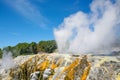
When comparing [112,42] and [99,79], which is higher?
[112,42]

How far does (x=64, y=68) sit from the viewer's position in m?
39.3

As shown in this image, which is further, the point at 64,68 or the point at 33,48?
the point at 33,48

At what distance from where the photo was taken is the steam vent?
34875 mm

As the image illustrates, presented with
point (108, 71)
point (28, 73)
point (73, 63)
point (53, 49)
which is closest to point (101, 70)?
point (108, 71)

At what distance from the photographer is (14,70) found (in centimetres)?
4841

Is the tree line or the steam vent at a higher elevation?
the tree line

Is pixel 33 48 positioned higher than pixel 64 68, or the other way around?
pixel 33 48

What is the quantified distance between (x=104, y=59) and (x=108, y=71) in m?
3.49

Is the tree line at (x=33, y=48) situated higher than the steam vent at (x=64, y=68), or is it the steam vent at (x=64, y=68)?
the tree line at (x=33, y=48)

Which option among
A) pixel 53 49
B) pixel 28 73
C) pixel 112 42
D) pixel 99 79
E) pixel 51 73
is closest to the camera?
pixel 99 79

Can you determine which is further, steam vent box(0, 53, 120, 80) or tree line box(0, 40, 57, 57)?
tree line box(0, 40, 57, 57)

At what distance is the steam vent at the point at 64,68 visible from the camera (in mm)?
34875

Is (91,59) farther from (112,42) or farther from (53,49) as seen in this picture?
(53,49)

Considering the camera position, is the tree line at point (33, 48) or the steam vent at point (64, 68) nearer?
the steam vent at point (64, 68)
